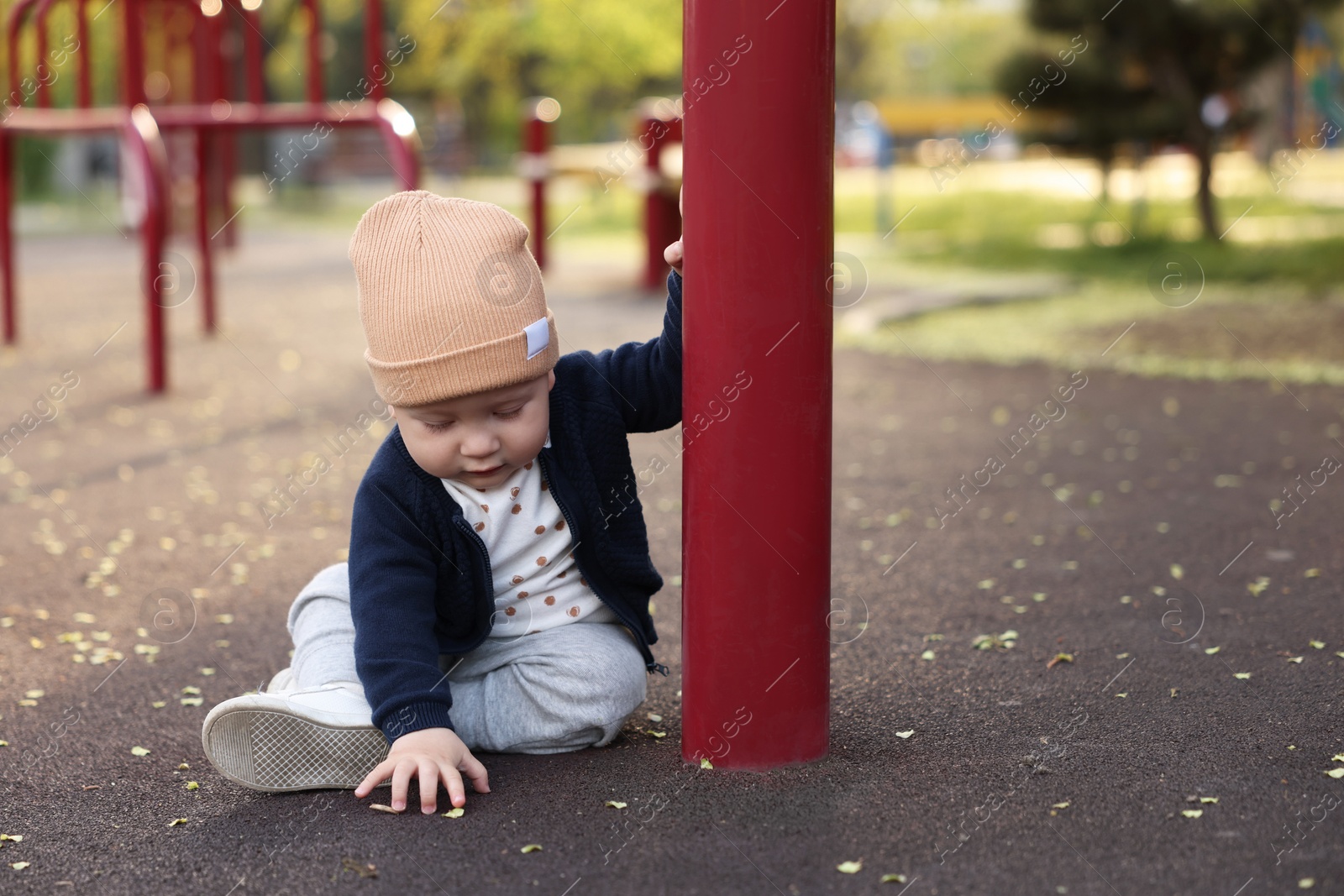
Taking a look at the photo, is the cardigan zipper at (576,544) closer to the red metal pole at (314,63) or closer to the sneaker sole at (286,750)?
the sneaker sole at (286,750)

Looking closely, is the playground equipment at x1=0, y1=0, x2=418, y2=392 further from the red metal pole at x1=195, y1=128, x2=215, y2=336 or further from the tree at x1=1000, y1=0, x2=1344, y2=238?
the tree at x1=1000, y1=0, x2=1344, y2=238

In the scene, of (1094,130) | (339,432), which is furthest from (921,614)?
(1094,130)

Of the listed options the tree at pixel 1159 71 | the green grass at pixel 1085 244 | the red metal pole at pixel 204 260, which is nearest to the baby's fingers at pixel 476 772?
the red metal pole at pixel 204 260

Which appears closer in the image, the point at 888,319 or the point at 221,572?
the point at 221,572

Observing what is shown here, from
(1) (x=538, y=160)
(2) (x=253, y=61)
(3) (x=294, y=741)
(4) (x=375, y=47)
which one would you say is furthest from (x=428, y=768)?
(1) (x=538, y=160)

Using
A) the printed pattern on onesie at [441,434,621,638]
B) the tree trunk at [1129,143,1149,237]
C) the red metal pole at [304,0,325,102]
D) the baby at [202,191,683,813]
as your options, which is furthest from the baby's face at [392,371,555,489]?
the tree trunk at [1129,143,1149,237]

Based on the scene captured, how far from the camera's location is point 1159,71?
→ 39.7 feet

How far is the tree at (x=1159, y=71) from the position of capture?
11.6m

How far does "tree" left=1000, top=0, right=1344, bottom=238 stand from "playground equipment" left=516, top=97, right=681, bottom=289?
322 cm

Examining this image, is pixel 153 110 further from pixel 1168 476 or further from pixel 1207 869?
pixel 1207 869

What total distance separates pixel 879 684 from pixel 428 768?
3.31 feet

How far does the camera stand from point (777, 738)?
7.75 feet

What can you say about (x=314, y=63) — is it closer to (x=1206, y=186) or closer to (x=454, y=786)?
(x=454, y=786)

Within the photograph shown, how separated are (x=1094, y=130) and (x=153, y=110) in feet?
26.1
